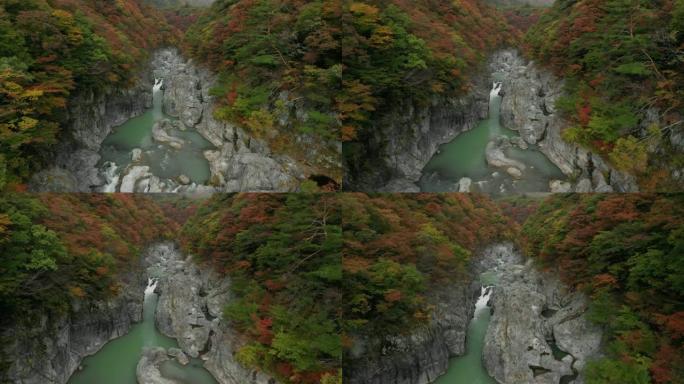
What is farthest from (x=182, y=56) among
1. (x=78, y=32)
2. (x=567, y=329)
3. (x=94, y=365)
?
(x=567, y=329)

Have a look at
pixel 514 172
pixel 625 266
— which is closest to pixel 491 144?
pixel 514 172

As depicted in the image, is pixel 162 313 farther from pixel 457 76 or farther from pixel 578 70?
pixel 578 70

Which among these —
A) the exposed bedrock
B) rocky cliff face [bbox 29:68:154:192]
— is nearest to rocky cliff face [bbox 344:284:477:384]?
the exposed bedrock

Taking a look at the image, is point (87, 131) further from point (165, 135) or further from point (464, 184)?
point (464, 184)

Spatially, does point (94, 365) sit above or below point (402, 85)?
below

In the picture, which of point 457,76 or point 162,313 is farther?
point 162,313

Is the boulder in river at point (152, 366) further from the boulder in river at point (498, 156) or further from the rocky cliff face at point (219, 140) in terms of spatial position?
the boulder in river at point (498, 156)

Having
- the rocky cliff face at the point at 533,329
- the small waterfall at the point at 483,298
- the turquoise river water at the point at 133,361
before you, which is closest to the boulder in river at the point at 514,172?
the rocky cliff face at the point at 533,329

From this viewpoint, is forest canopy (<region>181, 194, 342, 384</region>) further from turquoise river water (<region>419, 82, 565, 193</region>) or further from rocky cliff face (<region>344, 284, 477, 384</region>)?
turquoise river water (<region>419, 82, 565, 193</region>)
